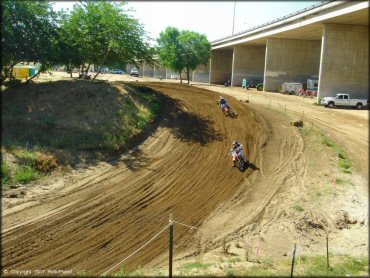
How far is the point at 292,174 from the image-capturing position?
1975 cm

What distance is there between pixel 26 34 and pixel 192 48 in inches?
1706

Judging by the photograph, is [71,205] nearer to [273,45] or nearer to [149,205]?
[149,205]

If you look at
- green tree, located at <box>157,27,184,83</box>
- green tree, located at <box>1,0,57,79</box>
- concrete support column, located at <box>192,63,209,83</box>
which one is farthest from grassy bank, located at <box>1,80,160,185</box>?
concrete support column, located at <box>192,63,209,83</box>

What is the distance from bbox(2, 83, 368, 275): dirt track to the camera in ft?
40.9

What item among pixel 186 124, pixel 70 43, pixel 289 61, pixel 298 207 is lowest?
pixel 298 207

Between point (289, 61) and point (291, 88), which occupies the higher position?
point (289, 61)

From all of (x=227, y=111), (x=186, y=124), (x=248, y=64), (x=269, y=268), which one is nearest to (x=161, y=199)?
(x=269, y=268)

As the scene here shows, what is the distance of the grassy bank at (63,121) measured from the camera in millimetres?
18828

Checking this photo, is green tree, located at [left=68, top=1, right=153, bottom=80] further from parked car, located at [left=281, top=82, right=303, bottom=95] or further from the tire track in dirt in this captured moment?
parked car, located at [left=281, top=82, right=303, bottom=95]

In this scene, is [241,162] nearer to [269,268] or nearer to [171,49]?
[269,268]

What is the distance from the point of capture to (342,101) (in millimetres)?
37062

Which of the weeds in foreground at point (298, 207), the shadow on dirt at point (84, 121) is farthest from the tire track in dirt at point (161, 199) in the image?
the weeds in foreground at point (298, 207)

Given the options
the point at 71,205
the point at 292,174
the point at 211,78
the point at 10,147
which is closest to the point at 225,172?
the point at 292,174

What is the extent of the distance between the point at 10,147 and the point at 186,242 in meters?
11.7
